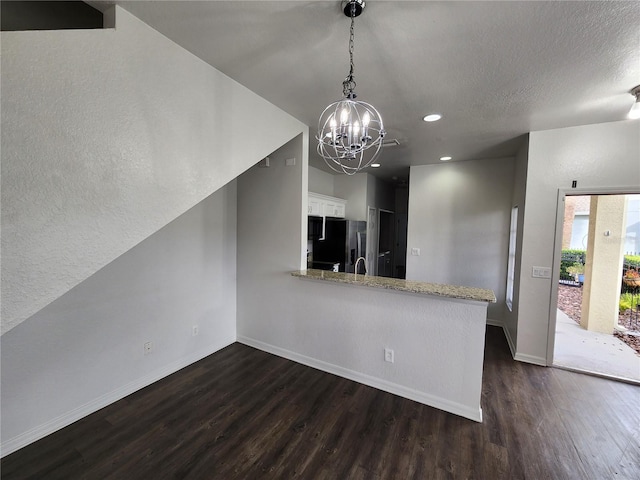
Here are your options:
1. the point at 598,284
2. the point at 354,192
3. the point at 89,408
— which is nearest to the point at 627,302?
the point at 598,284

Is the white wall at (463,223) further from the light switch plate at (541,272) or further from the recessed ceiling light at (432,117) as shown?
the recessed ceiling light at (432,117)

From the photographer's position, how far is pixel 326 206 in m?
4.77

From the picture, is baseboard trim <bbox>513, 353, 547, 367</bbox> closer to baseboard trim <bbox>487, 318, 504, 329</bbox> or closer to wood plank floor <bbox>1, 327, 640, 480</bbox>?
wood plank floor <bbox>1, 327, 640, 480</bbox>

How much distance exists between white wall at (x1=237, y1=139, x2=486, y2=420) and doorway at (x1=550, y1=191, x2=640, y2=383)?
169cm

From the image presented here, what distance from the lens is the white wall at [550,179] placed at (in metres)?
2.66

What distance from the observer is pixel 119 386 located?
2.35 metres

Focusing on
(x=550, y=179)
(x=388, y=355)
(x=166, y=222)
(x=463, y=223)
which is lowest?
(x=388, y=355)

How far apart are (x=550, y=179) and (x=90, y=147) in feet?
13.3

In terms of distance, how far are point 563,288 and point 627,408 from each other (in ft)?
4.11

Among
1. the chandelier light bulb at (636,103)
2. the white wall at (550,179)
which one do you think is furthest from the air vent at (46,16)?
the white wall at (550,179)

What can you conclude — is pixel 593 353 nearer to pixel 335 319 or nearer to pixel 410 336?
pixel 410 336

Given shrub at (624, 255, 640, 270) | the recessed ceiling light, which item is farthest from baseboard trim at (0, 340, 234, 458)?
shrub at (624, 255, 640, 270)

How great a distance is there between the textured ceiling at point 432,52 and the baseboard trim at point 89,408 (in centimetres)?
282

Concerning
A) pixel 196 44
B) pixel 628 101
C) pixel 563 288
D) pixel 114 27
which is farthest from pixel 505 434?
pixel 114 27
